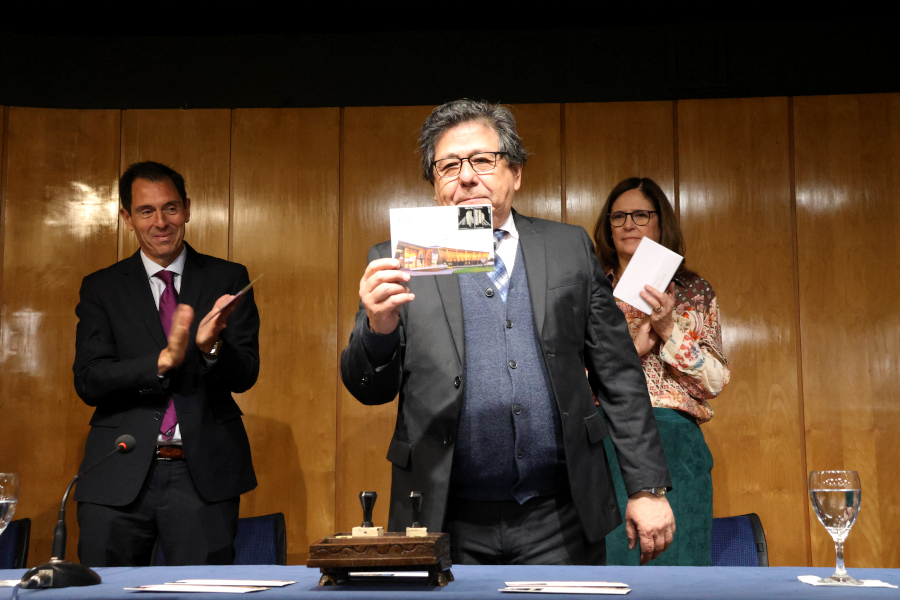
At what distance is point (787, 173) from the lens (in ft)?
13.5

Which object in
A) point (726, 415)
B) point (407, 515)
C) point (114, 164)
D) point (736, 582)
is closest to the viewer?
point (736, 582)

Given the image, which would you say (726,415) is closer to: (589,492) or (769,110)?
(769,110)

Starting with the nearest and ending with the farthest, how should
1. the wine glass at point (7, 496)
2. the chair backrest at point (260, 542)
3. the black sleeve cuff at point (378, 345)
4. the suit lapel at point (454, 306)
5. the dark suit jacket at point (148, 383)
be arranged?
the wine glass at point (7, 496), the black sleeve cuff at point (378, 345), the suit lapel at point (454, 306), the dark suit jacket at point (148, 383), the chair backrest at point (260, 542)

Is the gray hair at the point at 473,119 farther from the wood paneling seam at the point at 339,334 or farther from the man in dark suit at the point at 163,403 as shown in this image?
the wood paneling seam at the point at 339,334

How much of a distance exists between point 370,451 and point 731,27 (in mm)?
2951

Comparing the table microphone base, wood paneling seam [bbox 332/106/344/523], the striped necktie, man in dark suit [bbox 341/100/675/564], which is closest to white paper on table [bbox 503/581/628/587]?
man in dark suit [bbox 341/100/675/564]

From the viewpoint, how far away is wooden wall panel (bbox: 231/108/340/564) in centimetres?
404

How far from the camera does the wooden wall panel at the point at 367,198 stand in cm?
406

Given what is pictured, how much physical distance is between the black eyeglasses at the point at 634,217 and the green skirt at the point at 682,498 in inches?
30.6

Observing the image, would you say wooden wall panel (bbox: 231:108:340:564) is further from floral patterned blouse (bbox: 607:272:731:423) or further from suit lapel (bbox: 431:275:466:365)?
suit lapel (bbox: 431:275:466:365)

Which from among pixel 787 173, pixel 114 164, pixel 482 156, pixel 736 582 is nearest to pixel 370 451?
pixel 114 164

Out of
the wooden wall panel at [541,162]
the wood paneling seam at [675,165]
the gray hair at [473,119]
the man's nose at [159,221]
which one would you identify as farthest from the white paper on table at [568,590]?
the wood paneling seam at [675,165]

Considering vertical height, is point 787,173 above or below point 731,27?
below

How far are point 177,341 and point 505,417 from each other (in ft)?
4.22
